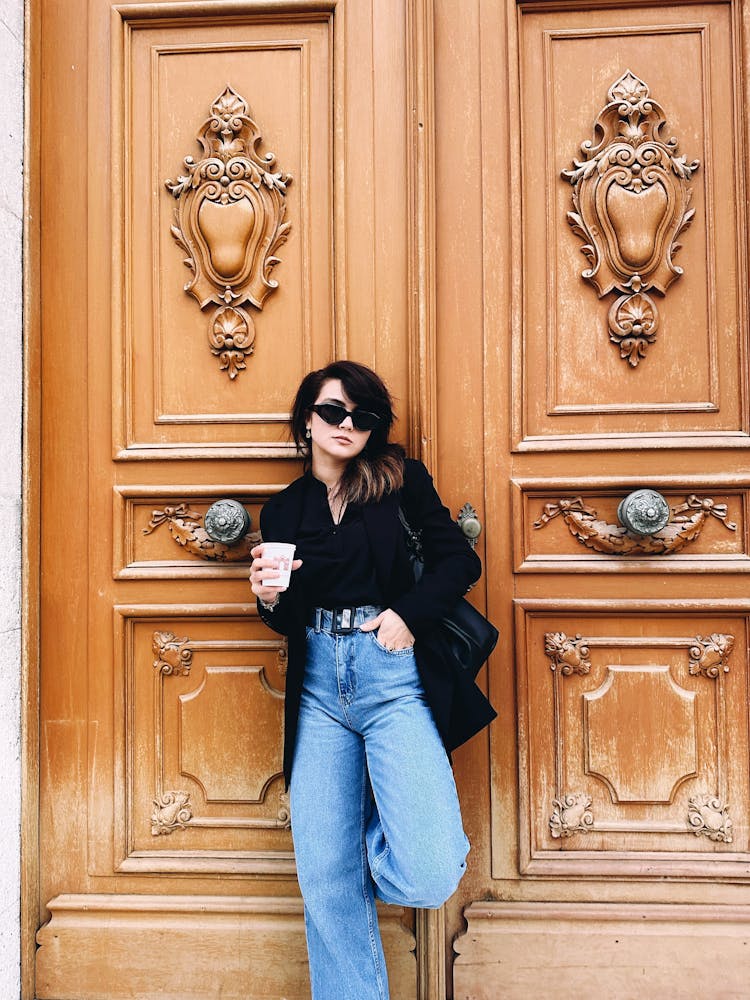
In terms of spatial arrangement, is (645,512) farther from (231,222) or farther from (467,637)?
(231,222)

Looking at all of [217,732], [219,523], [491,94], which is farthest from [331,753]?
[491,94]

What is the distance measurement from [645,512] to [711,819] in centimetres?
97

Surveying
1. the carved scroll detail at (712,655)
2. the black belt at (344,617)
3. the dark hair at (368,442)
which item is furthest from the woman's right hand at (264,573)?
the carved scroll detail at (712,655)

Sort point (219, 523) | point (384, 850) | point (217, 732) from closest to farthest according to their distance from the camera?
point (384, 850)
point (219, 523)
point (217, 732)

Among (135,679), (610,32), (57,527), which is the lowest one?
(135,679)

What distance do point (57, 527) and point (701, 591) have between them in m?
2.03

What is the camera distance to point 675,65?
214cm

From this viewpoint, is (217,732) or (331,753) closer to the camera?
(331,753)

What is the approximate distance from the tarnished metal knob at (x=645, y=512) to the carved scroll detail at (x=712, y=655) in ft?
1.32

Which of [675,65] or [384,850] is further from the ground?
[675,65]

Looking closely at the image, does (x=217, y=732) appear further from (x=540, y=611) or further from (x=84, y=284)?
(x=84, y=284)

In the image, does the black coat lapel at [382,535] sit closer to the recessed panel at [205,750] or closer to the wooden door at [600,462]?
the wooden door at [600,462]

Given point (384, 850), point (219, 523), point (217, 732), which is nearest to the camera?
point (384, 850)

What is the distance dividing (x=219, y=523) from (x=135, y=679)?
61cm
